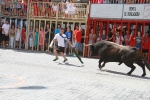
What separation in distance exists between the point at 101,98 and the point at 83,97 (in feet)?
1.46

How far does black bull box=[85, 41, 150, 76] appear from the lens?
11320mm

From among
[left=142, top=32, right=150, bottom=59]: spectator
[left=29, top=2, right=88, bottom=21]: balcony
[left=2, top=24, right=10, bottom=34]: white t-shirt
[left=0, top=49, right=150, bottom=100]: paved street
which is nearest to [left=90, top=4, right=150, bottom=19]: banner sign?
[left=29, top=2, right=88, bottom=21]: balcony

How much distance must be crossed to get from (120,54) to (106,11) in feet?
18.9

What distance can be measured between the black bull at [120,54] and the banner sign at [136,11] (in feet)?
14.4

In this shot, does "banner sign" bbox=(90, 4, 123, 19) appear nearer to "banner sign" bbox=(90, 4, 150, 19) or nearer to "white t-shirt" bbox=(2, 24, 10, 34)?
"banner sign" bbox=(90, 4, 150, 19)

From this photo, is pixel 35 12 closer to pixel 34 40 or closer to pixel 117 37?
pixel 34 40

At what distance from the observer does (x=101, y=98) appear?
7.00m

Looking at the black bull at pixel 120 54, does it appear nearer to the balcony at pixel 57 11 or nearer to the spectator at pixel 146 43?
the spectator at pixel 146 43

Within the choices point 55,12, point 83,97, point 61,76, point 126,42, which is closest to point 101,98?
point 83,97

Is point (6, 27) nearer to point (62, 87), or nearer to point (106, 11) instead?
point (106, 11)

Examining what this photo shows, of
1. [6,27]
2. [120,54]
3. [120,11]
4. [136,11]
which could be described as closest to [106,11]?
[120,11]

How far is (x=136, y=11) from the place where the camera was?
15875mm

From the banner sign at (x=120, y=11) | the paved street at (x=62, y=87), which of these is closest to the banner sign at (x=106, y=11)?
the banner sign at (x=120, y=11)

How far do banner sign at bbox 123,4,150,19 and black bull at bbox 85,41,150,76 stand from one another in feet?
14.4
